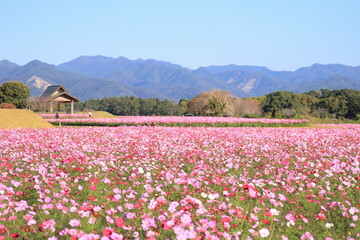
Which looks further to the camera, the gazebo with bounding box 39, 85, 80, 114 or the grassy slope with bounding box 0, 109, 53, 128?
the gazebo with bounding box 39, 85, 80, 114

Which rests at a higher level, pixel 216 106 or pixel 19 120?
pixel 216 106

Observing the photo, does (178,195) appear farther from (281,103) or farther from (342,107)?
(281,103)

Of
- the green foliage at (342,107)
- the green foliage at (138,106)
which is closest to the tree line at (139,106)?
the green foliage at (138,106)

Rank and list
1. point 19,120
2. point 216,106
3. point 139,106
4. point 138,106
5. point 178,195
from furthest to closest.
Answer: point 139,106 < point 138,106 < point 216,106 < point 19,120 < point 178,195

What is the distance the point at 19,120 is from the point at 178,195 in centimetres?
2151

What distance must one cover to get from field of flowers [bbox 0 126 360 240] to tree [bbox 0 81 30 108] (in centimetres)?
5355

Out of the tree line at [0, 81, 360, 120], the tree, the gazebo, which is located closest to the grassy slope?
the tree line at [0, 81, 360, 120]

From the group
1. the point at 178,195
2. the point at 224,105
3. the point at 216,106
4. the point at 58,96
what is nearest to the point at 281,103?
the point at 224,105

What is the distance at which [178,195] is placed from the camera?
5730mm

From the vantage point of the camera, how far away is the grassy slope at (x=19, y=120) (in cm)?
2300

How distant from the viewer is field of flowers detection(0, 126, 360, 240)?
12.7ft

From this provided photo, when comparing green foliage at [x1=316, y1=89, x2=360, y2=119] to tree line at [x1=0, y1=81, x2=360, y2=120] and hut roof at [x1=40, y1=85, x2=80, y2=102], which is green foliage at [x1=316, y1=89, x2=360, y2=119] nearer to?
tree line at [x1=0, y1=81, x2=360, y2=120]

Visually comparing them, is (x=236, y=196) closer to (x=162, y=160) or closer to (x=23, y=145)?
(x=162, y=160)

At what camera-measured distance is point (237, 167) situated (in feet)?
24.8
